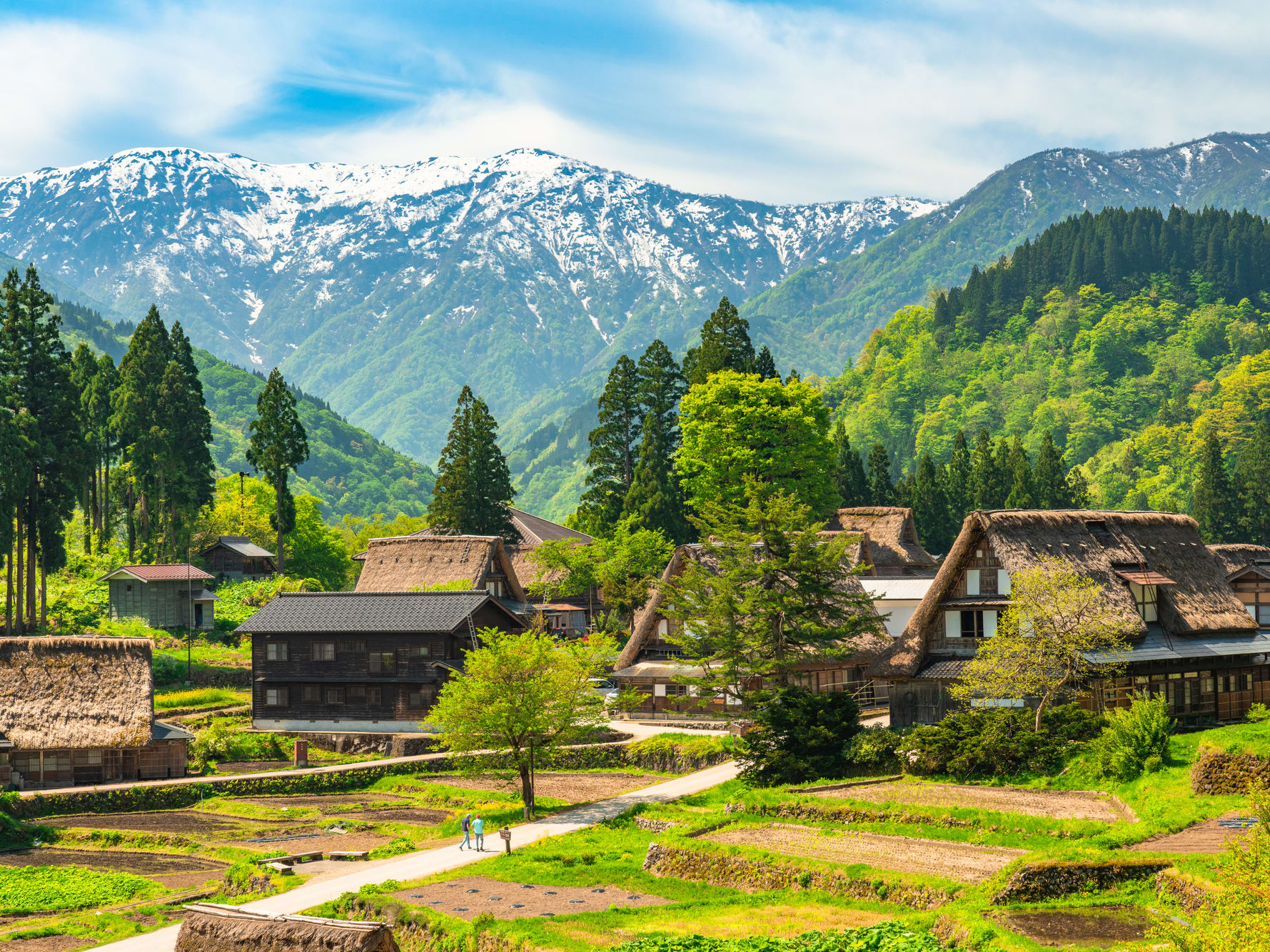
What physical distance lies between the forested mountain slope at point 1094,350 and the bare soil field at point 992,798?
353 ft

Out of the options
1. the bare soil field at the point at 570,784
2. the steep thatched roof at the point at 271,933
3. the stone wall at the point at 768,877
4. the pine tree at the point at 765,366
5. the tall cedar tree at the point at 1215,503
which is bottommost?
the bare soil field at the point at 570,784

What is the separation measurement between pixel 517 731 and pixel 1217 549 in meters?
38.8

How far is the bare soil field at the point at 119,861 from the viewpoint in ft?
122

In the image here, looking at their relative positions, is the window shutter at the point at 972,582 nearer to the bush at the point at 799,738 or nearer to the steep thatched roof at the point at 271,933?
the bush at the point at 799,738

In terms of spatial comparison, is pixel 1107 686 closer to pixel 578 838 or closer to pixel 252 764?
pixel 578 838

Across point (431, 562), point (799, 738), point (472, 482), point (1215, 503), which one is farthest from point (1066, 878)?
point (1215, 503)

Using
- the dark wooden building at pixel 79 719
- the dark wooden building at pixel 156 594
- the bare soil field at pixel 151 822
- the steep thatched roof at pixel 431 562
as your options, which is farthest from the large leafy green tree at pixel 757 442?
the bare soil field at pixel 151 822

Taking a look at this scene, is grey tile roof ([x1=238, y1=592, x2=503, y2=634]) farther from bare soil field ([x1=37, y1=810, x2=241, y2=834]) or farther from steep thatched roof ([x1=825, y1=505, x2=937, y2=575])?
steep thatched roof ([x1=825, y1=505, x2=937, y2=575])

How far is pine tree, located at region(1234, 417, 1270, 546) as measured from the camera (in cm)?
9631

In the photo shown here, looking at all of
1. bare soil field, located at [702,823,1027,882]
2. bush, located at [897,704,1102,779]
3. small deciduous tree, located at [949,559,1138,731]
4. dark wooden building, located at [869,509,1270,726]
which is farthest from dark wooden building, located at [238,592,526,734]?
bare soil field, located at [702,823,1027,882]

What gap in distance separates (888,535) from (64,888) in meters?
51.3

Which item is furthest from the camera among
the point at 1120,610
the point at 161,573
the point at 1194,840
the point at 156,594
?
the point at 156,594

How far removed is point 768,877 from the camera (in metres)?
30.1

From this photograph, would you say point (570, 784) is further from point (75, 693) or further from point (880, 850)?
point (75, 693)
